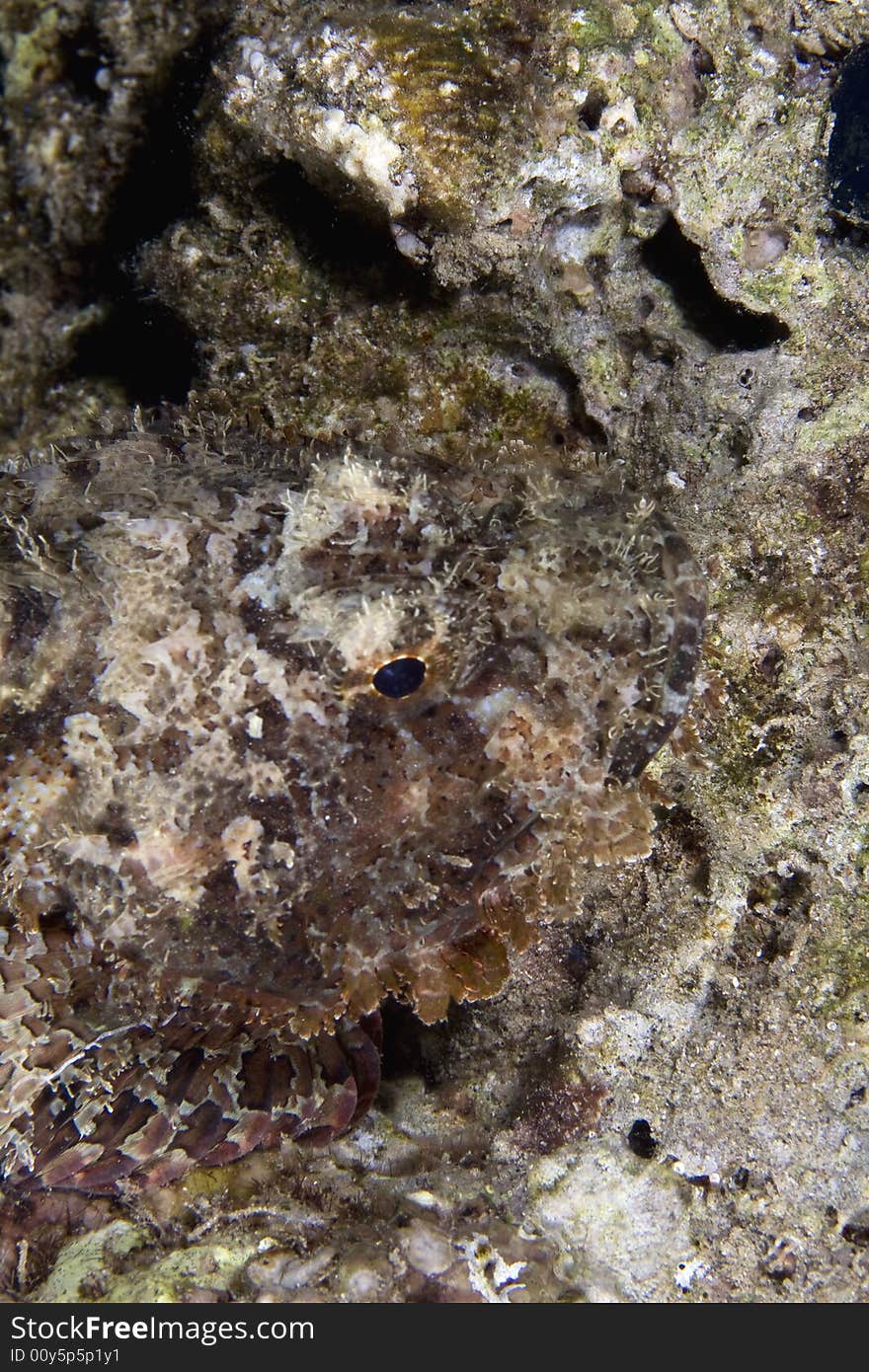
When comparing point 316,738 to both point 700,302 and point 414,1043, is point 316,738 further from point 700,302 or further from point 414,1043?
point 700,302

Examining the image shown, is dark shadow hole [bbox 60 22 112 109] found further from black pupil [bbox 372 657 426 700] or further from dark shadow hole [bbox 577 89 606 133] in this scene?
black pupil [bbox 372 657 426 700]

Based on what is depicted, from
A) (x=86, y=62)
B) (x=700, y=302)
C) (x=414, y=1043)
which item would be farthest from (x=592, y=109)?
(x=414, y=1043)

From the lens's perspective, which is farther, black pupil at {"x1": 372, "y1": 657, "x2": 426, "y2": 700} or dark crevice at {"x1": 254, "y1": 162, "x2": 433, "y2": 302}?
dark crevice at {"x1": 254, "y1": 162, "x2": 433, "y2": 302}

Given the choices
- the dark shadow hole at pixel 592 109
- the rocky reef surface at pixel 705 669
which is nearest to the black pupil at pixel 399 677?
the rocky reef surface at pixel 705 669

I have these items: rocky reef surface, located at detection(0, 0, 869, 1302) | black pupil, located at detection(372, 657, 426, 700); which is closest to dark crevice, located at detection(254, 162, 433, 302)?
rocky reef surface, located at detection(0, 0, 869, 1302)

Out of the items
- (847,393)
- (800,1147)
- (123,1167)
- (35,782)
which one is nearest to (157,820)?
(35,782)
